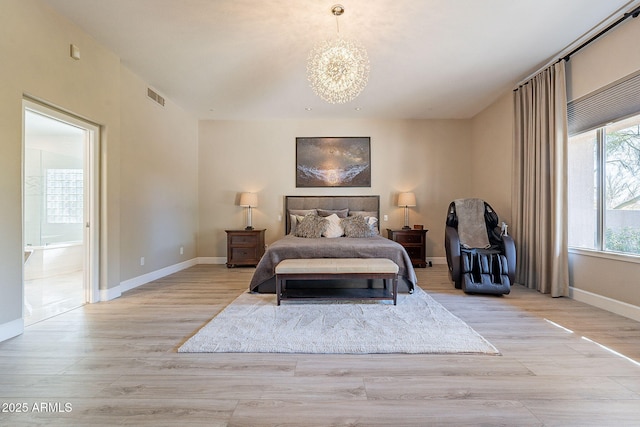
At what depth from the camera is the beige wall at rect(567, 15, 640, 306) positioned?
277 centimetres

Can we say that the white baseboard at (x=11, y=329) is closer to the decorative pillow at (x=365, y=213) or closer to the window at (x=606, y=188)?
the decorative pillow at (x=365, y=213)

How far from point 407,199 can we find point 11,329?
5.52 meters

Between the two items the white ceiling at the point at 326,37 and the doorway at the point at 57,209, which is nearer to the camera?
the white ceiling at the point at 326,37

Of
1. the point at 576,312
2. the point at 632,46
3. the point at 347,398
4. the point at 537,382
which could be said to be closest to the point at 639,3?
the point at 632,46

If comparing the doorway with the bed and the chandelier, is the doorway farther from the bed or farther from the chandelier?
the chandelier

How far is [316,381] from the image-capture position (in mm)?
1768

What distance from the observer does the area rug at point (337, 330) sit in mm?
2172

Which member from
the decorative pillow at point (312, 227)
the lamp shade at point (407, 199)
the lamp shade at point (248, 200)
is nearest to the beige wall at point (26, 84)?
the lamp shade at point (248, 200)

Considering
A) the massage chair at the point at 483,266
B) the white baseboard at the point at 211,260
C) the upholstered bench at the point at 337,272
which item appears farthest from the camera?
the white baseboard at the point at 211,260

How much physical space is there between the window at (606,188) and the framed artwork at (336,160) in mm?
3242

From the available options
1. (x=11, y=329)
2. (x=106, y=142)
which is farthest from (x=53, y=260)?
(x=11, y=329)

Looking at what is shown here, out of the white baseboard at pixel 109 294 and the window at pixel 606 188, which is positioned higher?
the window at pixel 606 188

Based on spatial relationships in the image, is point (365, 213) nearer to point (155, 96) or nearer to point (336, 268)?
point (336, 268)

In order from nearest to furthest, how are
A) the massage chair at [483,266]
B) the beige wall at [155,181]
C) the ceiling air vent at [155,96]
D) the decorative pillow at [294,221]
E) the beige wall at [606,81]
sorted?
the beige wall at [606,81], the massage chair at [483,266], the beige wall at [155,181], the ceiling air vent at [155,96], the decorative pillow at [294,221]
